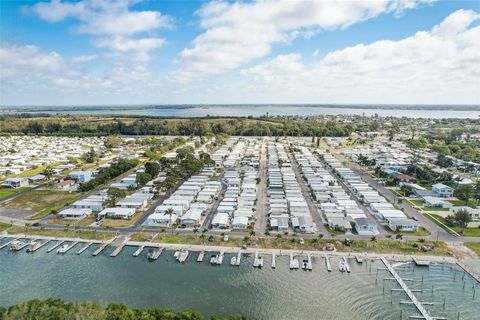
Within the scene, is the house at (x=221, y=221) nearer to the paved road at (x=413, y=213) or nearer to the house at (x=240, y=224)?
the house at (x=240, y=224)

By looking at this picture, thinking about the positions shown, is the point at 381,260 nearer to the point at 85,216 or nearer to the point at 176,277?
the point at 176,277

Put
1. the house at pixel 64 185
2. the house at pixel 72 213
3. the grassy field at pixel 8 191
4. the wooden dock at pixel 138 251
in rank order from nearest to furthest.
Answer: the wooden dock at pixel 138 251, the house at pixel 72 213, the grassy field at pixel 8 191, the house at pixel 64 185

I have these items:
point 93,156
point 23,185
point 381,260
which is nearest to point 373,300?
point 381,260

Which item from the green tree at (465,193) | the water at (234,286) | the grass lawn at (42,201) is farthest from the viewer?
the green tree at (465,193)

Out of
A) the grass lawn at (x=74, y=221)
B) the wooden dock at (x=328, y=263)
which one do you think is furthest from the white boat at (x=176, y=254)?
the wooden dock at (x=328, y=263)

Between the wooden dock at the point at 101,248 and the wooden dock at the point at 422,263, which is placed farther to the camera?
the wooden dock at the point at 101,248

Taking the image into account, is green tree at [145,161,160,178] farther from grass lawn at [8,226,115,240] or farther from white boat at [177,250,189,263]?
white boat at [177,250,189,263]
